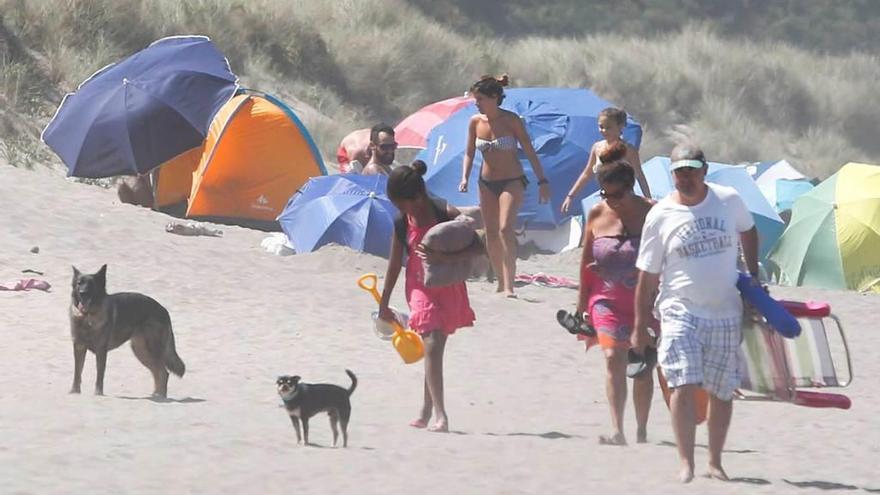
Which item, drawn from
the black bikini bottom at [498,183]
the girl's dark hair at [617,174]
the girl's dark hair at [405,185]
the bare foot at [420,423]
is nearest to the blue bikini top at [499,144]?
the black bikini bottom at [498,183]

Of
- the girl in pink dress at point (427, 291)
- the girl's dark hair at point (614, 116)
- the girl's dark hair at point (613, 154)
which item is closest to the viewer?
the girl's dark hair at point (613, 154)

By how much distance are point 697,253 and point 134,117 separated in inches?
416

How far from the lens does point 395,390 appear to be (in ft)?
33.9

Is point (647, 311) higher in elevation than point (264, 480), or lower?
higher

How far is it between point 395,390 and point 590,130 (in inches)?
326

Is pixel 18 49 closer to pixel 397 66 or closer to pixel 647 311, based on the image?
pixel 397 66

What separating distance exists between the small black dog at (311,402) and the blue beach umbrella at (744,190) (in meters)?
9.69

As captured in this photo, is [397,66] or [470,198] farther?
[397,66]

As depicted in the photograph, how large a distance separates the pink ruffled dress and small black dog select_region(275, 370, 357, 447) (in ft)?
1.98

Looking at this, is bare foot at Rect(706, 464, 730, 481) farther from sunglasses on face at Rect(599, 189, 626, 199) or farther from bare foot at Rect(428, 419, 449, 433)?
bare foot at Rect(428, 419, 449, 433)

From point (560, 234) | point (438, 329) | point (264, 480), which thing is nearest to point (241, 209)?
Result: point (560, 234)

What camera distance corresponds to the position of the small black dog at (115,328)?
30.6 feet

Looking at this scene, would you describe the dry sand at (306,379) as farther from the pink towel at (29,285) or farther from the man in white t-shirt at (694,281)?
the man in white t-shirt at (694,281)

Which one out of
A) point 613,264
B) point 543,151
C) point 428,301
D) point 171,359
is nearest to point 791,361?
point 613,264
